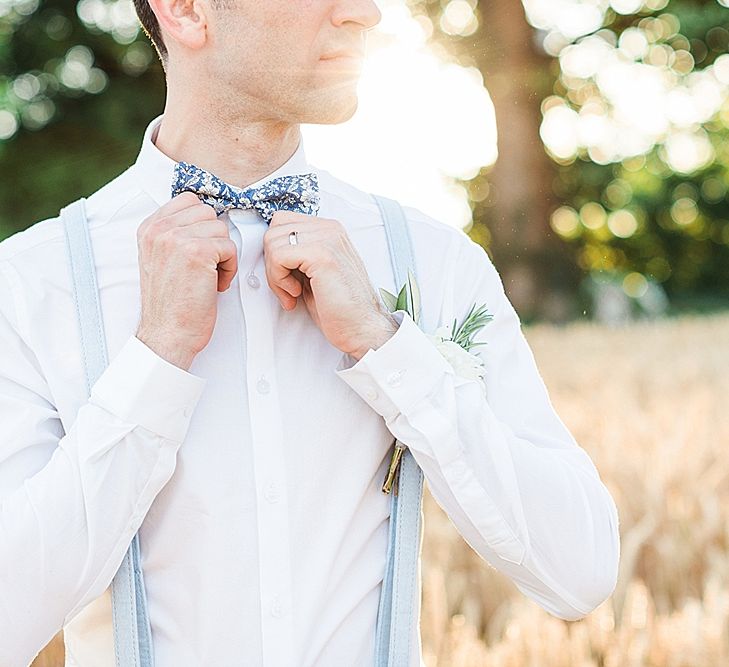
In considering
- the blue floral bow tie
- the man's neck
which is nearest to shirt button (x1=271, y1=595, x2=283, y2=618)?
the blue floral bow tie

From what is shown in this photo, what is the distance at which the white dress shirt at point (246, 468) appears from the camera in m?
2.03

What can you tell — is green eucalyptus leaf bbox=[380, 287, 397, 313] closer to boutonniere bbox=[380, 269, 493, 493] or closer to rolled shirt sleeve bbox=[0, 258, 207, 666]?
boutonniere bbox=[380, 269, 493, 493]

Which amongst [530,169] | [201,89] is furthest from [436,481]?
[530,169]

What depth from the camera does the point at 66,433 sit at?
2.18m

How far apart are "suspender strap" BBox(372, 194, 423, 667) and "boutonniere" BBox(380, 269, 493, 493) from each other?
1.3 inches

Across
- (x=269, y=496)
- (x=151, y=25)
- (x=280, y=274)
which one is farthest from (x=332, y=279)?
(x=151, y=25)

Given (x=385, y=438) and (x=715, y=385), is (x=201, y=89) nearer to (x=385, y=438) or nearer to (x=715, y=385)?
(x=385, y=438)

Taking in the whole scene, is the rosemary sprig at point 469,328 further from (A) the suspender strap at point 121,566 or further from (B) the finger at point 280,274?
(A) the suspender strap at point 121,566

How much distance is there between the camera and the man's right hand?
2074mm

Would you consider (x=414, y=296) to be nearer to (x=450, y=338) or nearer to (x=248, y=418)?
(x=450, y=338)

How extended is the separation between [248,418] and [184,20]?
2.65 feet

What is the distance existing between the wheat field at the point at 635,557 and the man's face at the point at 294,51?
1613 millimetres

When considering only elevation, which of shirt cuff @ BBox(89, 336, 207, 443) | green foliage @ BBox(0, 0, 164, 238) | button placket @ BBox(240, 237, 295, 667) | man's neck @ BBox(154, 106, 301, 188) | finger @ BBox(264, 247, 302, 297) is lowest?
green foliage @ BBox(0, 0, 164, 238)

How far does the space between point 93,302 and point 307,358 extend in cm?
42
